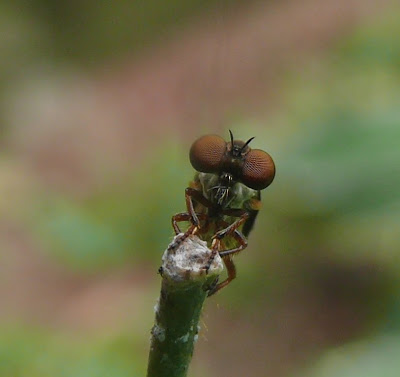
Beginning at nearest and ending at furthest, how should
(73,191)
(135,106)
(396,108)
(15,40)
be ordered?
1. (396,108)
2. (73,191)
3. (135,106)
4. (15,40)

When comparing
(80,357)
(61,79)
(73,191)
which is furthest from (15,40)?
(80,357)

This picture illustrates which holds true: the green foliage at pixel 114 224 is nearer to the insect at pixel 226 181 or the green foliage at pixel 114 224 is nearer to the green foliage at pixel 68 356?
the green foliage at pixel 68 356

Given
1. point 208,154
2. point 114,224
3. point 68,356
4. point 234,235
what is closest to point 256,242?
point 114,224

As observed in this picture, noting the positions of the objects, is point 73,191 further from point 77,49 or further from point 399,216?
point 77,49

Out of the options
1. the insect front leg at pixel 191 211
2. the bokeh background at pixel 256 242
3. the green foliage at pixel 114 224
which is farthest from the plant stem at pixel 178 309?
the green foliage at pixel 114 224

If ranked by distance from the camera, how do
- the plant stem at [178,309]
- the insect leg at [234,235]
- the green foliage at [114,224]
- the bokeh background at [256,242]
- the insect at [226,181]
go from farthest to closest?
the green foliage at [114,224]
the bokeh background at [256,242]
the insect at [226,181]
the insect leg at [234,235]
the plant stem at [178,309]

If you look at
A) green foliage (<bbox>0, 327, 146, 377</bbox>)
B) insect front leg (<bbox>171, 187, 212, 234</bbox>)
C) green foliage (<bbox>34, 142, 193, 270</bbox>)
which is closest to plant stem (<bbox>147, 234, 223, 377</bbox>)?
insect front leg (<bbox>171, 187, 212, 234</bbox>)

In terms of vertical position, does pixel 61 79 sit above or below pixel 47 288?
above
